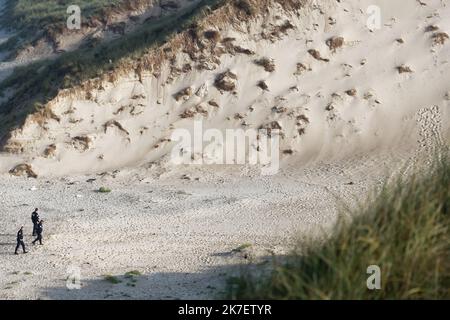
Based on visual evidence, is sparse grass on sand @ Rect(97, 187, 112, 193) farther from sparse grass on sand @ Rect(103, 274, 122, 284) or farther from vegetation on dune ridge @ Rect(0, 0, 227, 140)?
sparse grass on sand @ Rect(103, 274, 122, 284)

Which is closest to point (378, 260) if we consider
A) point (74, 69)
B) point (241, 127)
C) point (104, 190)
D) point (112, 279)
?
point (112, 279)

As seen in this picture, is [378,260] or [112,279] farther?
[112,279]

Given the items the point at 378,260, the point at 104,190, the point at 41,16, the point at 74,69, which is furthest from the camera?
the point at 41,16

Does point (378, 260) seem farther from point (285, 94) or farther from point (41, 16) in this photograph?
point (41, 16)

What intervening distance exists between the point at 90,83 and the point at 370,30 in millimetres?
16811

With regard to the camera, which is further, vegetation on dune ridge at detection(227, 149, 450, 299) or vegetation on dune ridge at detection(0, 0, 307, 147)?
vegetation on dune ridge at detection(0, 0, 307, 147)

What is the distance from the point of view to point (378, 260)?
781cm

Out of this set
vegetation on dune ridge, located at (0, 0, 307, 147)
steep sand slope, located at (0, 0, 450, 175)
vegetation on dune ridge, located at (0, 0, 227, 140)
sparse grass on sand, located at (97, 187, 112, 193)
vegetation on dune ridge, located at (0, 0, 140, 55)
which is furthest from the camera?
vegetation on dune ridge, located at (0, 0, 140, 55)

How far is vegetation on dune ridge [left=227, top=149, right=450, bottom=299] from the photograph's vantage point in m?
7.68

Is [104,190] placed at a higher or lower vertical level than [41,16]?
lower

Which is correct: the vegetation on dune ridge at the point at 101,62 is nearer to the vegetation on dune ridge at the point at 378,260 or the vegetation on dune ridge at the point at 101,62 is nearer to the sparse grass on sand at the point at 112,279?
the sparse grass on sand at the point at 112,279

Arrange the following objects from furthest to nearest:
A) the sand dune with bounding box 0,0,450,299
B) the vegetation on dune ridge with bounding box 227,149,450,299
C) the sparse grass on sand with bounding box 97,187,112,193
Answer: the sparse grass on sand with bounding box 97,187,112,193 → the sand dune with bounding box 0,0,450,299 → the vegetation on dune ridge with bounding box 227,149,450,299

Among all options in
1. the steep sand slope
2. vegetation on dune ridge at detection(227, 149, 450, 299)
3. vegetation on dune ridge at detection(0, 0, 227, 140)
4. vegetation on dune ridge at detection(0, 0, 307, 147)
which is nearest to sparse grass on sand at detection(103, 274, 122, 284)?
vegetation on dune ridge at detection(227, 149, 450, 299)
